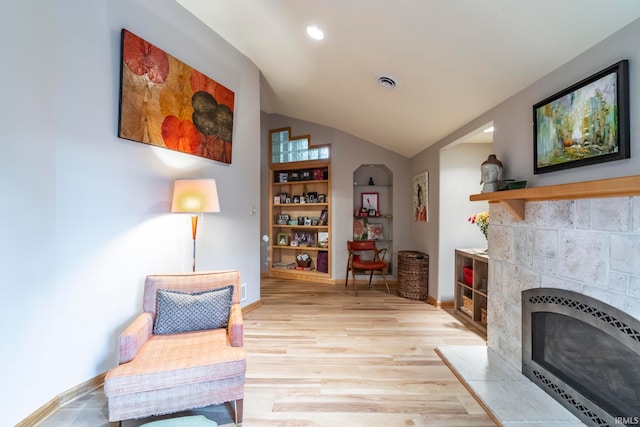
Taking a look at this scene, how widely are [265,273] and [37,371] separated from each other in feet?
12.6

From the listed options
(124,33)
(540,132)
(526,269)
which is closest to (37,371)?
(124,33)

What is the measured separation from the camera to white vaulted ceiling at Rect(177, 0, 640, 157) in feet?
5.18

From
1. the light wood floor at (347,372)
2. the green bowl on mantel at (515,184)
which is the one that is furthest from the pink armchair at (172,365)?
the green bowl on mantel at (515,184)

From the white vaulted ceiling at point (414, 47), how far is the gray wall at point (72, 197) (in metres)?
0.98

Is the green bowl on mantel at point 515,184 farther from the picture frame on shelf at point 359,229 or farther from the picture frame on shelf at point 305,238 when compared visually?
the picture frame on shelf at point 305,238

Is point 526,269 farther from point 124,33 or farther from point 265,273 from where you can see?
point 265,273

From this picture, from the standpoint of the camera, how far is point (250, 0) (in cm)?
243

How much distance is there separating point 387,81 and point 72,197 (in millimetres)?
2721

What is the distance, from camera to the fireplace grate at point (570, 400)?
1.48 metres

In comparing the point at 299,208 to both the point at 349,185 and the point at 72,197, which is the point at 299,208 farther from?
the point at 72,197

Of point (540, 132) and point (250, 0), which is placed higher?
point (250, 0)

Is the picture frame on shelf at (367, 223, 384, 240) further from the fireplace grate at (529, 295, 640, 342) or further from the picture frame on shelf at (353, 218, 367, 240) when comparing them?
the fireplace grate at (529, 295, 640, 342)

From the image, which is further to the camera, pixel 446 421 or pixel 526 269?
pixel 526 269

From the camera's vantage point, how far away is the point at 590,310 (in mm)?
1558
